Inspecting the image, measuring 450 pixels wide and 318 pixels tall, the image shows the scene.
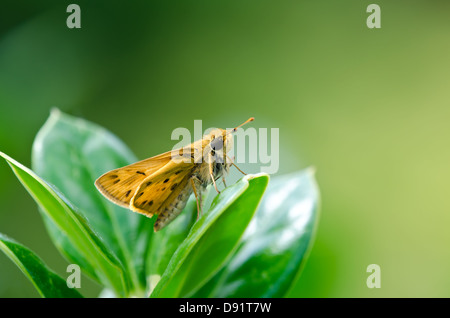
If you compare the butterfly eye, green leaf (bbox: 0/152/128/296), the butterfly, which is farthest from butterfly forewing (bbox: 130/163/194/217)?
green leaf (bbox: 0/152/128/296)

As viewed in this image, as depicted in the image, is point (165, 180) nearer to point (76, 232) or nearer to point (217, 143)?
point (217, 143)

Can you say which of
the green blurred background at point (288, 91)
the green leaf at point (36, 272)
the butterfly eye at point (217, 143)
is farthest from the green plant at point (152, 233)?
the green blurred background at point (288, 91)

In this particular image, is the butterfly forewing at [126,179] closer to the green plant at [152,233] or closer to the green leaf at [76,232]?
the green plant at [152,233]

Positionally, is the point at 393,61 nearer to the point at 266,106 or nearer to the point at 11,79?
the point at 266,106

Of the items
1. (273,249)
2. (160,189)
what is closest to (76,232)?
(160,189)

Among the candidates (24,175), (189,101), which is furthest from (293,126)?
(24,175)

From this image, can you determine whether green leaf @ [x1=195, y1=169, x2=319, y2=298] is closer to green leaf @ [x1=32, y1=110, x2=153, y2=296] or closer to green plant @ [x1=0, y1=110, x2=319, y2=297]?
green plant @ [x1=0, y1=110, x2=319, y2=297]
